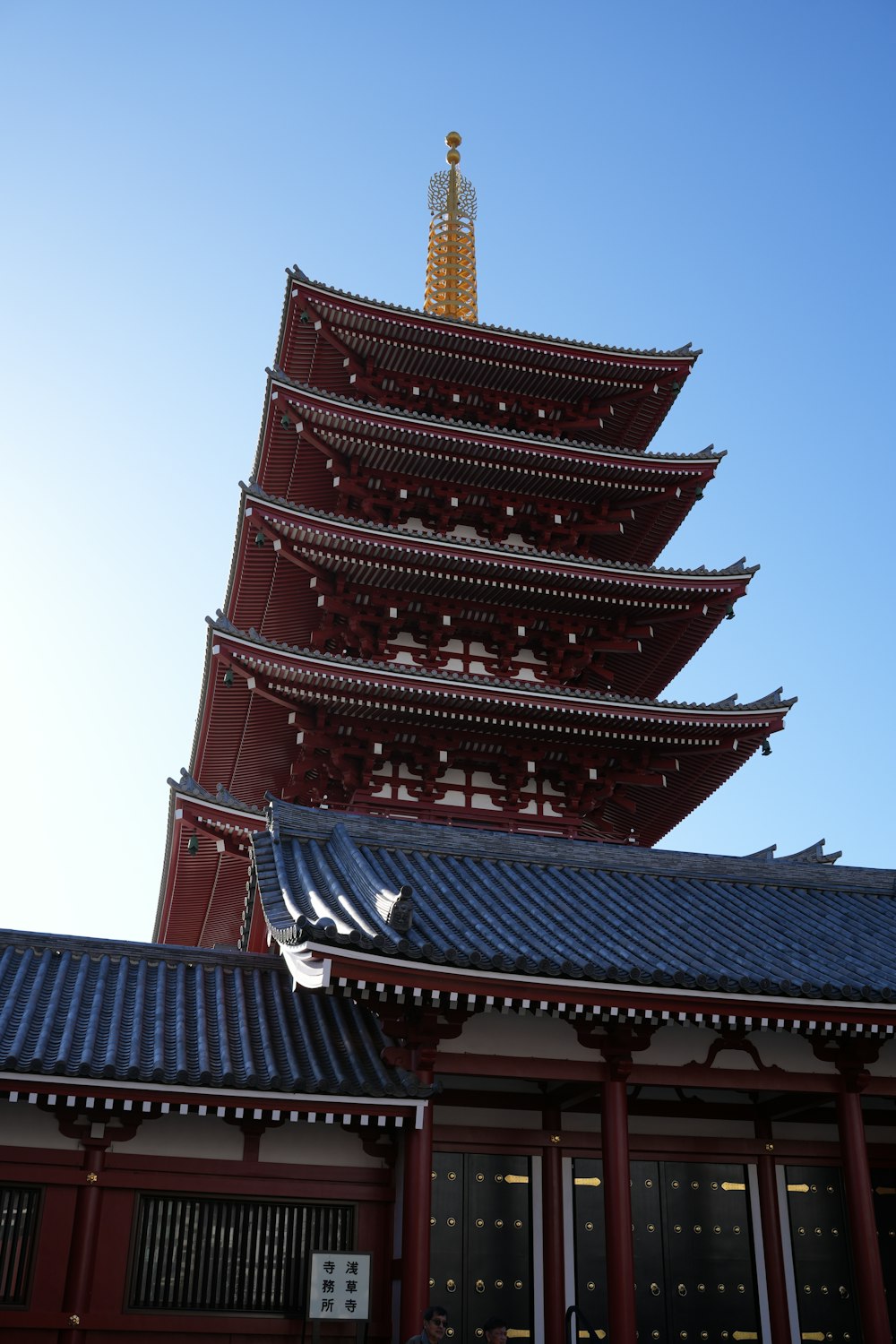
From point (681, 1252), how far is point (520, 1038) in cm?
353

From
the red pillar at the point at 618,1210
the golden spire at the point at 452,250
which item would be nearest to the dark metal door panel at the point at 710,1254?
the red pillar at the point at 618,1210

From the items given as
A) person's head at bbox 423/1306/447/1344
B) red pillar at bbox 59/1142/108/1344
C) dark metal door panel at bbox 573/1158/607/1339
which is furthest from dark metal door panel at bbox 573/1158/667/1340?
red pillar at bbox 59/1142/108/1344

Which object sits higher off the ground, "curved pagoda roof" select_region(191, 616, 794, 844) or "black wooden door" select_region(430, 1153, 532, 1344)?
"curved pagoda roof" select_region(191, 616, 794, 844)

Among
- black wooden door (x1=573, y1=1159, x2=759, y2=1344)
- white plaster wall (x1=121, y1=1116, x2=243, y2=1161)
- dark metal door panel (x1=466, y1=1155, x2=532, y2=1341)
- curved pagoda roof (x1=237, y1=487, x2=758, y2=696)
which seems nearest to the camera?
white plaster wall (x1=121, y1=1116, x2=243, y2=1161)

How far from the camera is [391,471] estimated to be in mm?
22516

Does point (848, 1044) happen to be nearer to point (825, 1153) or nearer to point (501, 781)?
point (825, 1153)

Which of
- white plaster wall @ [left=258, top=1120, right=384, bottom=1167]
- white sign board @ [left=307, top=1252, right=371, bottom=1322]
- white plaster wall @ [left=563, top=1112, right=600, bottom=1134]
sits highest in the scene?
white plaster wall @ [left=563, top=1112, right=600, bottom=1134]

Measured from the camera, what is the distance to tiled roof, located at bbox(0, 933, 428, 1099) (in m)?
10.8

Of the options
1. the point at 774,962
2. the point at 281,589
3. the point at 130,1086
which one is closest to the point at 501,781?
the point at 281,589

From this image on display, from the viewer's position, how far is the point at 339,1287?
10852mm

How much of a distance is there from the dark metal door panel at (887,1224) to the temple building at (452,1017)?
50 mm

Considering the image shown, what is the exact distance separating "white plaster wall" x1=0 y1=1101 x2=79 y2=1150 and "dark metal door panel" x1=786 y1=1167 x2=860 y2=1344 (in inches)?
336

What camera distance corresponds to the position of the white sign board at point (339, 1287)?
422 inches

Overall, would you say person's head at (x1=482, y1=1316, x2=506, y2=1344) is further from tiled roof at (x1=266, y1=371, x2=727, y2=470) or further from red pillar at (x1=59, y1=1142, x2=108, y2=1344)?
tiled roof at (x1=266, y1=371, x2=727, y2=470)
